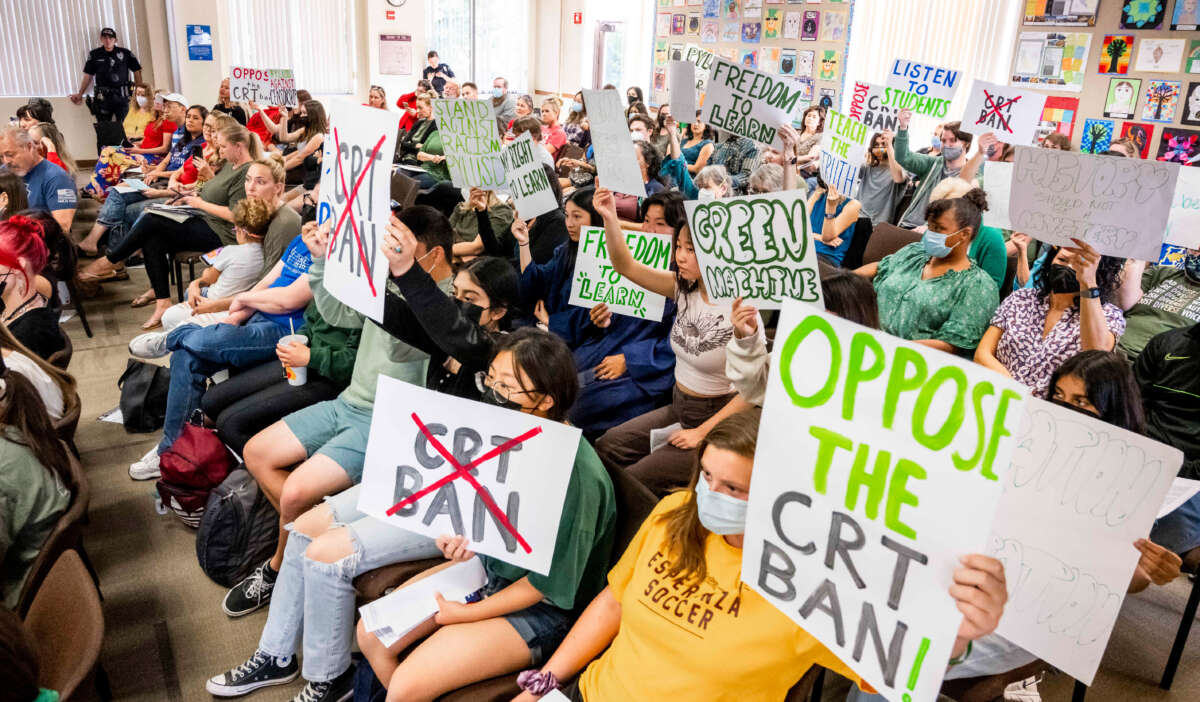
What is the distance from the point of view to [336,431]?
305cm

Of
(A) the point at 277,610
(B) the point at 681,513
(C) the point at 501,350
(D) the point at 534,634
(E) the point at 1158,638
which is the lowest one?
(E) the point at 1158,638

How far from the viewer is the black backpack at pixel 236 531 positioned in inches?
124

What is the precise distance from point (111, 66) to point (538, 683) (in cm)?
1283

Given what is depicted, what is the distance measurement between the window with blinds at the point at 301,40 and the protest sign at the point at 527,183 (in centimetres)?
1091

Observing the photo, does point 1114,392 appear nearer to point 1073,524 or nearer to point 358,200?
point 1073,524

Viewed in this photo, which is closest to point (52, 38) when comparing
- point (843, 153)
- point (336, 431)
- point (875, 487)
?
point (843, 153)

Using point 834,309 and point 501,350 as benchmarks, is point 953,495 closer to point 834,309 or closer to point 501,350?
point 501,350

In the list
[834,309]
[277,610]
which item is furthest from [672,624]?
[277,610]

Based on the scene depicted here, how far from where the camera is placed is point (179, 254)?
19.8 ft

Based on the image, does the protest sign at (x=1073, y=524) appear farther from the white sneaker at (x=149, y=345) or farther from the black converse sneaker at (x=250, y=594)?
the white sneaker at (x=149, y=345)

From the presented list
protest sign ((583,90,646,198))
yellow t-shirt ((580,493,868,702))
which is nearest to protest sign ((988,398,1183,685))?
yellow t-shirt ((580,493,868,702))

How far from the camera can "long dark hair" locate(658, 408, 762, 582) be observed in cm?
174

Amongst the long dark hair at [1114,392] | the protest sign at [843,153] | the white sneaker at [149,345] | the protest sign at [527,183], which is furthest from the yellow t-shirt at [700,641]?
the protest sign at [843,153]

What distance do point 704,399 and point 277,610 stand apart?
5.19 feet
